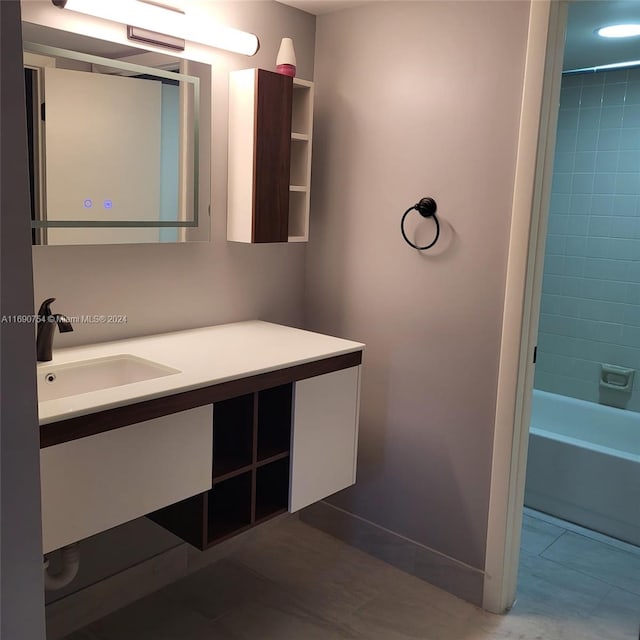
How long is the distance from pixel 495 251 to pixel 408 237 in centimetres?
35

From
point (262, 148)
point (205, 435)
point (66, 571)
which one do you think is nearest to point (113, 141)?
point (262, 148)

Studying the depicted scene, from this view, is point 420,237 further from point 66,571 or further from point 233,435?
point 66,571

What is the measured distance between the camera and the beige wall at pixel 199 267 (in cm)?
195

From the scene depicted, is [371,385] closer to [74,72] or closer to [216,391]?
[216,391]

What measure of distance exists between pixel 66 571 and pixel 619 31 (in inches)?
112

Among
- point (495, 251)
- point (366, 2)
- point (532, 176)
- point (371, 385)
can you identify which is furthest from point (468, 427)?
point (366, 2)

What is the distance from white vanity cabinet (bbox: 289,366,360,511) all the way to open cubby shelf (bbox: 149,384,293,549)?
33mm

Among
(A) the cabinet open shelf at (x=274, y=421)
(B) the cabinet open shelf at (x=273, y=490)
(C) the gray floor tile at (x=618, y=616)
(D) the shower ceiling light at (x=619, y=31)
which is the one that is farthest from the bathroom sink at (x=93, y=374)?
(D) the shower ceiling light at (x=619, y=31)

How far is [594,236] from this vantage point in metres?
3.45

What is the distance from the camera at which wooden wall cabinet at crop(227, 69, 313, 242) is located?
7.22 feet

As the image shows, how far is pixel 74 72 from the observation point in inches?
72.6

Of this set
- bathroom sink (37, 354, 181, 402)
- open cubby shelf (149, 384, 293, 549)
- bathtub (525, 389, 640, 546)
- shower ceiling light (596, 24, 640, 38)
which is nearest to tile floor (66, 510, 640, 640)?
bathtub (525, 389, 640, 546)

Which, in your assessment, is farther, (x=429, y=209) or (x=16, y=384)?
(x=429, y=209)

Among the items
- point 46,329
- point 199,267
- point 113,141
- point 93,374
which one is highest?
point 113,141
